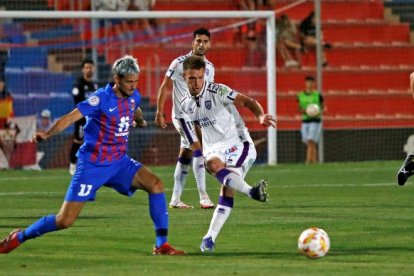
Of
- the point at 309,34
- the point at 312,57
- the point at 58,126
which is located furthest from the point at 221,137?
the point at 312,57

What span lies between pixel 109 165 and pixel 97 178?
0.18m

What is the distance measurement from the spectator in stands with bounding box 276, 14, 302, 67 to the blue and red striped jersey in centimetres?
1819

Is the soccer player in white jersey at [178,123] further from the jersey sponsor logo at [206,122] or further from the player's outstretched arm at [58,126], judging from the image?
the player's outstretched arm at [58,126]

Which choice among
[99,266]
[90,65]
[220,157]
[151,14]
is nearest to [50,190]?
[90,65]

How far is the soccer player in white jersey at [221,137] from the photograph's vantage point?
36.4 feet

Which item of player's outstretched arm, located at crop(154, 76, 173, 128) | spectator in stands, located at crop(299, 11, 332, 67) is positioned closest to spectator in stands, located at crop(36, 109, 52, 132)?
spectator in stands, located at crop(299, 11, 332, 67)

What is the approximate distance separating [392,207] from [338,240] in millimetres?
4007

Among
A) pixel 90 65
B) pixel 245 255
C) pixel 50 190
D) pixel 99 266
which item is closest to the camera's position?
pixel 99 266

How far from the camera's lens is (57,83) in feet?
86.8

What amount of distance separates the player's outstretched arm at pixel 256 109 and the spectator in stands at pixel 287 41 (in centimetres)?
1729

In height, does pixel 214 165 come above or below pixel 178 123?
below

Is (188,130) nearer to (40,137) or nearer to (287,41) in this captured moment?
(40,137)

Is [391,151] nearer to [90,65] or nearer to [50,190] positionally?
[90,65]

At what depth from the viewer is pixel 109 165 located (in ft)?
35.7
